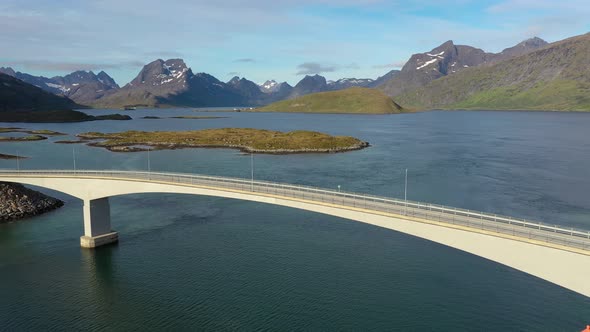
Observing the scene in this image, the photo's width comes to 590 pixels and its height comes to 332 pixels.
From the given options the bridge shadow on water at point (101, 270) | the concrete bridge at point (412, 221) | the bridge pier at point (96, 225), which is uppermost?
the concrete bridge at point (412, 221)

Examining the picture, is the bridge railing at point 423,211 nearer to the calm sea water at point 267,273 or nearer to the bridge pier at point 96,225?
the bridge pier at point 96,225

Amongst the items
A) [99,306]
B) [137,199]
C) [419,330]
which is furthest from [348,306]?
[137,199]

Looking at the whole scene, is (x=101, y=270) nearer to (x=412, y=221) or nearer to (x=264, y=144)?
(x=412, y=221)

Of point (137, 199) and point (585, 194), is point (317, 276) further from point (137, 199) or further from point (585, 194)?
point (585, 194)

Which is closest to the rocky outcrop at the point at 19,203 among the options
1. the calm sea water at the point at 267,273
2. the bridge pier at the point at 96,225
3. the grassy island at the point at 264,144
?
the calm sea water at the point at 267,273

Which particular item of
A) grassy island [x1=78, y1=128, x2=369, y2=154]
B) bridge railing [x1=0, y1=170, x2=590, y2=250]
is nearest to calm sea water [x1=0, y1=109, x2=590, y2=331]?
bridge railing [x1=0, y1=170, x2=590, y2=250]

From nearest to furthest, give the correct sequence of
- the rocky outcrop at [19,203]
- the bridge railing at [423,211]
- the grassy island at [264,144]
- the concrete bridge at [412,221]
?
the concrete bridge at [412,221] < the bridge railing at [423,211] < the rocky outcrop at [19,203] < the grassy island at [264,144]

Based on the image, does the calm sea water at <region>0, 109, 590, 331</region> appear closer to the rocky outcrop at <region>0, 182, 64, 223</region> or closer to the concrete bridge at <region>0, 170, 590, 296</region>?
the rocky outcrop at <region>0, 182, 64, 223</region>
